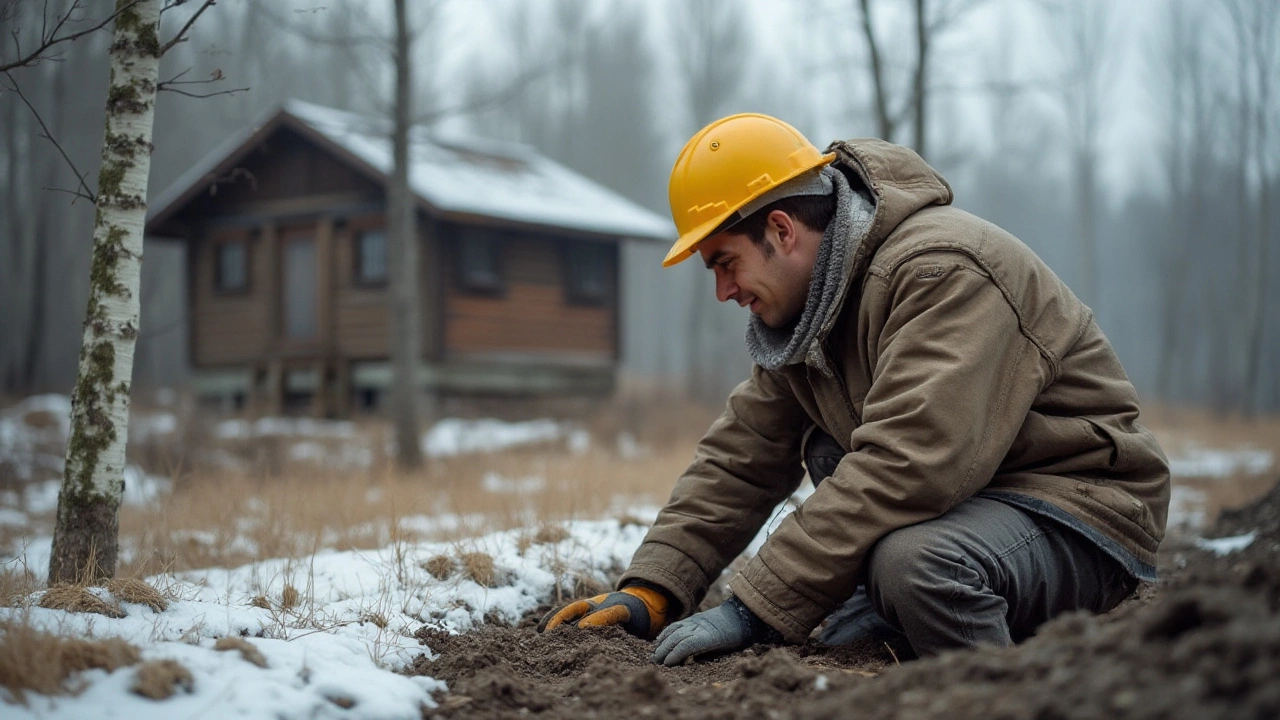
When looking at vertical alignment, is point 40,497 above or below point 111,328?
below

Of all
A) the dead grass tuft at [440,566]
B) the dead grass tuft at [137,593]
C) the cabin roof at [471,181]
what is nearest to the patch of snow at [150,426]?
the cabin roof at [471,181]

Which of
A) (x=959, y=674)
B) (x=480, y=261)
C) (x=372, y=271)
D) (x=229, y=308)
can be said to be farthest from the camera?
(x=229, y=308)

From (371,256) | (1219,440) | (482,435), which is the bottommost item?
(1219,440)

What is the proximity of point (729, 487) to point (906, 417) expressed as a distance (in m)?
0.99

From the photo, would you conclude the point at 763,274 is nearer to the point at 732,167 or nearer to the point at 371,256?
→ the point at 732,167

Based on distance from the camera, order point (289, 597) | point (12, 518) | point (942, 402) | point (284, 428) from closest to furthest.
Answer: point (942, 402)
point (289, 597)
point (12, 518)
point (284, 428)

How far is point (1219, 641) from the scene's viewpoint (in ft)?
4.80

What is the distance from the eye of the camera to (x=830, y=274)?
2.71 m

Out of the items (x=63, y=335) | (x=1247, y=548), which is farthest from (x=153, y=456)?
(x=63, y=335)

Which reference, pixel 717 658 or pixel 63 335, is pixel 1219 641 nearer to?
pixel 717 658

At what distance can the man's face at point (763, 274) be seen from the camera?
2846mm

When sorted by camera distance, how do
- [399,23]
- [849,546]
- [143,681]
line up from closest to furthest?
[143,681]
[849,546]
[399,23]

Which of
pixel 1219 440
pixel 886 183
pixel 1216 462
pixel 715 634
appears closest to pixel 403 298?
pixel 886 183

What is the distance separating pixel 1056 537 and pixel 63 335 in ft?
A: 98.2
